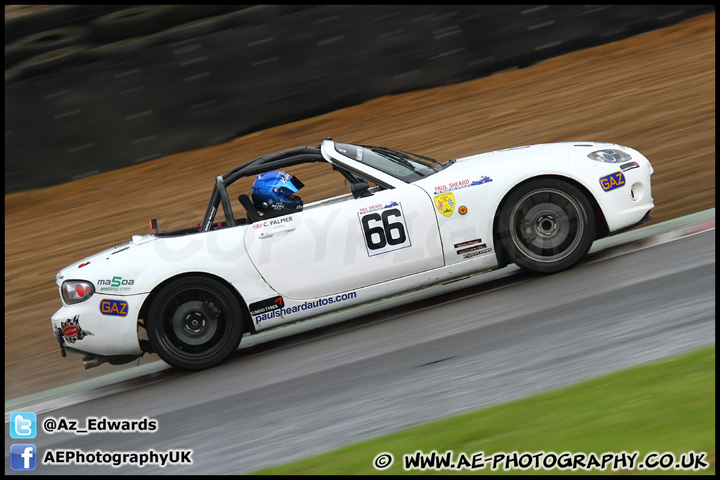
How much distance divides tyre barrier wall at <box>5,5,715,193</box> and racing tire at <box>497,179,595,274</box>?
6609 mm

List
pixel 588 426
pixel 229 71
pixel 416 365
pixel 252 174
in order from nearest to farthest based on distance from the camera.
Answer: pixel 588 426, pixel 416 365, pixel 252 174, pixel 229 71

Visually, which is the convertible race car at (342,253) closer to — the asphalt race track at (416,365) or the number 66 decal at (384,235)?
the number 66 decal at (384,235)

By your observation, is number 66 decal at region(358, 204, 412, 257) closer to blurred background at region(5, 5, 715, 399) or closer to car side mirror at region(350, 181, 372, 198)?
car side mirror at region(350, 181, 372, 198)

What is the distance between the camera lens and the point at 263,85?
1230 centimetres

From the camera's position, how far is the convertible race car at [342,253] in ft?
20.4

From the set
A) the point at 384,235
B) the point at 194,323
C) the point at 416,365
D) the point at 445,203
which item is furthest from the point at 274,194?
the point at 416,365

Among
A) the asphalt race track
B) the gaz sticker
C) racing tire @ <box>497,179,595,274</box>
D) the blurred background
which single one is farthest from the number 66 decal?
the blurred background

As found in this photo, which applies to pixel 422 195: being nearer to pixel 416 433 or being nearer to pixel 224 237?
pixel 224 237

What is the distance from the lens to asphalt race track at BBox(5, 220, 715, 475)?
460 centimetres

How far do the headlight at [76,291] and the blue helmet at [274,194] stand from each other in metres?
1.46

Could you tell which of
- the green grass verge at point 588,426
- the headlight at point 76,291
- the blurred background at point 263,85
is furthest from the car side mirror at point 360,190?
the blurred background at point 263,85

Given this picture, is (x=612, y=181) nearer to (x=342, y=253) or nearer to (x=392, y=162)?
(x=392, y=162)

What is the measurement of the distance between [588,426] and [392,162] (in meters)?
3.36

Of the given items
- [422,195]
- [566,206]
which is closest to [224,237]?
[422,195]
